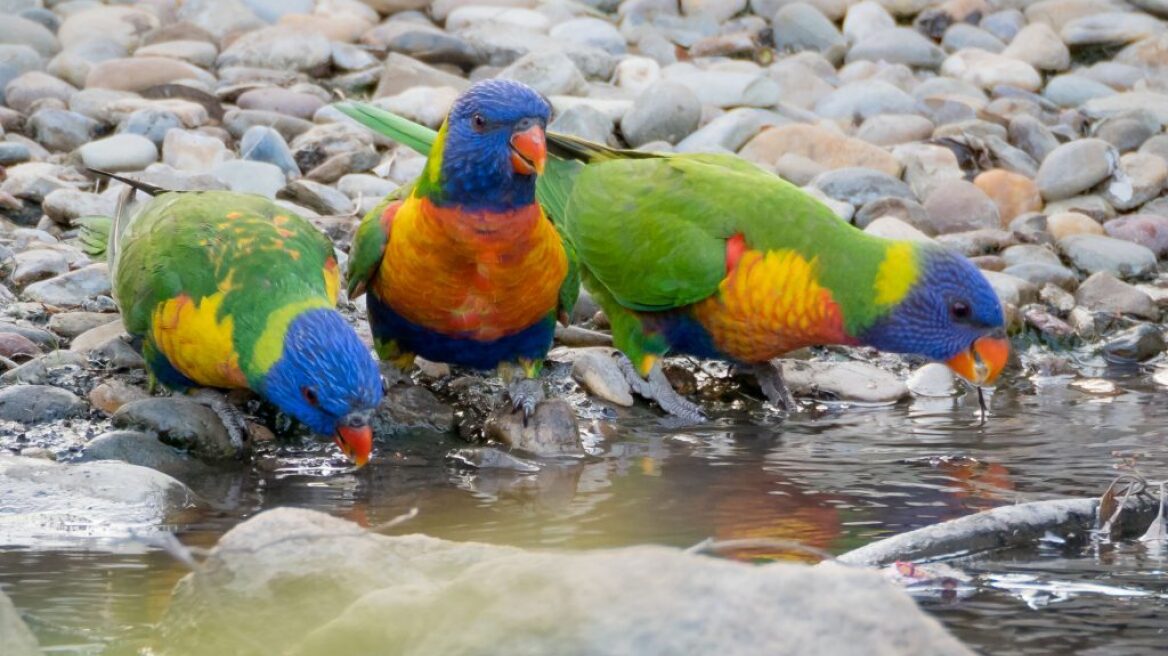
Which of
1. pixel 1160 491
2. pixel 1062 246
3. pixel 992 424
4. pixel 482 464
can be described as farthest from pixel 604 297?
pixel 1062 246

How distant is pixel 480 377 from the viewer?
6348mm

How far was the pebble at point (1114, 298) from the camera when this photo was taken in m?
7.54

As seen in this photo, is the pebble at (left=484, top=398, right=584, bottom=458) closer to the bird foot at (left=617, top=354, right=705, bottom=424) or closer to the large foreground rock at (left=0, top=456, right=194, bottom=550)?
the bird foot at (left=617, top=354, right=705, bottom=424)

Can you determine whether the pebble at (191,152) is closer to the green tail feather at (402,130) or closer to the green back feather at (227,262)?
the green tail feather at (402,130)

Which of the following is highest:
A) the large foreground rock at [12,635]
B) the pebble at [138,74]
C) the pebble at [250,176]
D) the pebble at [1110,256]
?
the pebble at [138,74]

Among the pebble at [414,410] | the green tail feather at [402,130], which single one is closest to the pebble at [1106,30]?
the green tail feather at [402,130]

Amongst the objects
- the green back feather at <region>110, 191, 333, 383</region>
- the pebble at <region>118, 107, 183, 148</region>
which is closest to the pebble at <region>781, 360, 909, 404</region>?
the green back feather at <region>110, 191, 333, 383</region>

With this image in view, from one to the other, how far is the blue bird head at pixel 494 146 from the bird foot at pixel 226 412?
3.64 ft

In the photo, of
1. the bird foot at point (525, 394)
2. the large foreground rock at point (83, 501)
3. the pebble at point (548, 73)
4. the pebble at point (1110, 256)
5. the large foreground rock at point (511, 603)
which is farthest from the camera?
the pebble at point (548, 73)

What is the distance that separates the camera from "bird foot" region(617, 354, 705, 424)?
20.4 feet

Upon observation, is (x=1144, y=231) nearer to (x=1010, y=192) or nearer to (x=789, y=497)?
(x=1010, y=192)

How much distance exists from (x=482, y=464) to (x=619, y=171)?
1.57m

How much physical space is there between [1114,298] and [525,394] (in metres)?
3.42

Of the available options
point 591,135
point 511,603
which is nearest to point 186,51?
point 591,135
